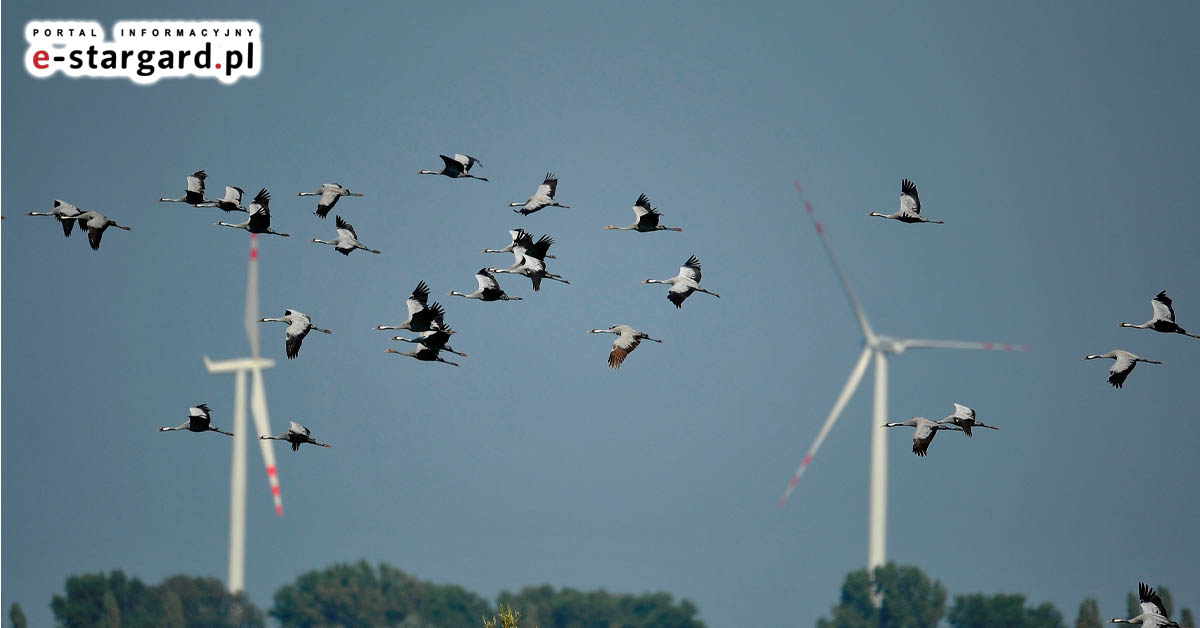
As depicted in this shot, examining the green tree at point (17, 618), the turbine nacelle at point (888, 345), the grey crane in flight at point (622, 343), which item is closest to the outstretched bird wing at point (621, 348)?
the grey crane in flight at point (622, 343)

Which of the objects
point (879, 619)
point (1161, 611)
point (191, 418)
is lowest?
point (879, 619)

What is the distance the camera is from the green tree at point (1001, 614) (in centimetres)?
19112

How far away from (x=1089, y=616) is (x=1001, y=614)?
63.3ft

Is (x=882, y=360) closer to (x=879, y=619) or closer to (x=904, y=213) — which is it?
(x=879, y=619)

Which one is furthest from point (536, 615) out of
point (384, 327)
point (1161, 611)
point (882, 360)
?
point (1161, 611)

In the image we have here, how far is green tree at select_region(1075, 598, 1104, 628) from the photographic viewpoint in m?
172

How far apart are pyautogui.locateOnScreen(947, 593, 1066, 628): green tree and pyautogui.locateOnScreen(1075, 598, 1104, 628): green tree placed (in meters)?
14.6

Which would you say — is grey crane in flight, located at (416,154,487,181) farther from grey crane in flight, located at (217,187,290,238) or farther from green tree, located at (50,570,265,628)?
green tree, located at (50,570,265,628)

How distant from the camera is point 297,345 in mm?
79562

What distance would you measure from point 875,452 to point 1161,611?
107819 mm

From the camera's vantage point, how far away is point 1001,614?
629 feet

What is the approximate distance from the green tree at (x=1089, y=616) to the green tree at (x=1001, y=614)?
14.6m

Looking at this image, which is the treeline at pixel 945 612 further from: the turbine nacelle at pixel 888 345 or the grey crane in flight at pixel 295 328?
the grey crane in flight at pixel 295 328

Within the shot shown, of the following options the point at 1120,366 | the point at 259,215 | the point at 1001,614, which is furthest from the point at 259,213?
the point at 1001,614
